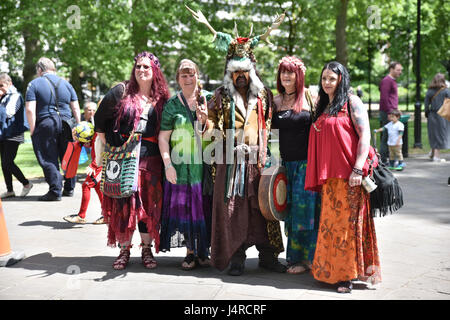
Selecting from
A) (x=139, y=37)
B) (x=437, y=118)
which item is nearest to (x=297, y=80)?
(x=437, y=118)

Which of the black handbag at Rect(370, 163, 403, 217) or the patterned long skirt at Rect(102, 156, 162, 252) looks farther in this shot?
the patterned long skirt at Rect(102, 156, 162, 252)

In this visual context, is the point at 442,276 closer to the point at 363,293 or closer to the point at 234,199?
the point at 363,293

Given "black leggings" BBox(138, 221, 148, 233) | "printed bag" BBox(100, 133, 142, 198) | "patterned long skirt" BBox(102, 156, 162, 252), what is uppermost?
"printed bag" BBox(100, 133, 142, 198)

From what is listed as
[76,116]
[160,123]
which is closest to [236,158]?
[160,123]

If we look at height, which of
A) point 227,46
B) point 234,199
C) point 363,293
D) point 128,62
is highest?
point 128,62

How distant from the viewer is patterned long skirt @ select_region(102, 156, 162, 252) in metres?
5.34

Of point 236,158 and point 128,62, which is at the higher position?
point 128,62

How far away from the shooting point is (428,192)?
30.4ft

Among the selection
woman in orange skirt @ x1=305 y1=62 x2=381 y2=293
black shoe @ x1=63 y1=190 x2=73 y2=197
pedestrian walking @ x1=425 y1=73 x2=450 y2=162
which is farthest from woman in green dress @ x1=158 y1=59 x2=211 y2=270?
pedestrian walking @ x1=425 y1=73 x2=450 y2=162

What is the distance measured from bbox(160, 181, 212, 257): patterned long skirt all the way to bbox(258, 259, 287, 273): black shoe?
0.55 m

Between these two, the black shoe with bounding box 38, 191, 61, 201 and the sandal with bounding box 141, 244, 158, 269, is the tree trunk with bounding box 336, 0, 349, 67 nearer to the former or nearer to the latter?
the black shoe with bounding box 38, 191, 61, 201

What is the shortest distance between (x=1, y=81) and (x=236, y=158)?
586cm

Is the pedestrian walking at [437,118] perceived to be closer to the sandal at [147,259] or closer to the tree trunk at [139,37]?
the sandal at [147,259]

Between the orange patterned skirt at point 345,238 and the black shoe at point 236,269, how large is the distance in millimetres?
694
